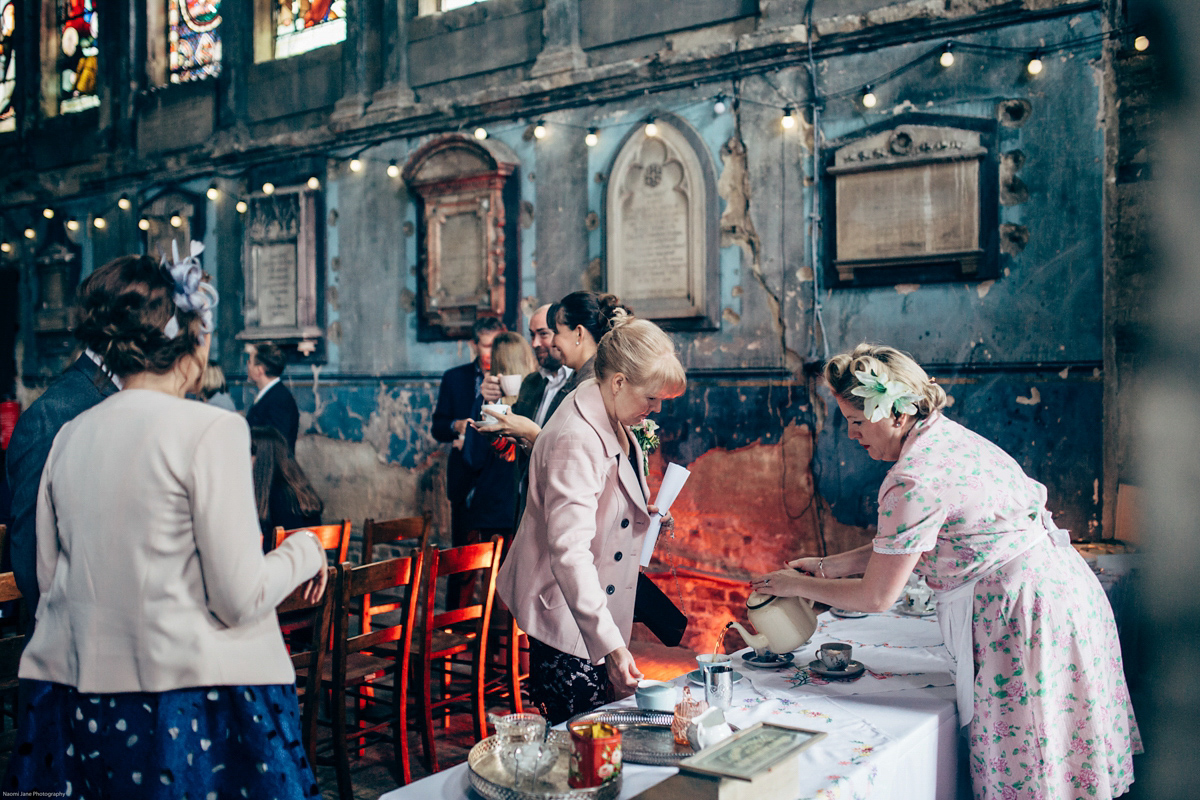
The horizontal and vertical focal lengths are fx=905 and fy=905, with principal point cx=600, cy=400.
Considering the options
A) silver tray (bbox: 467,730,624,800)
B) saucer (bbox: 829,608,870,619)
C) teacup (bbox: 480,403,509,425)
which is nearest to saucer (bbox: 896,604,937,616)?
saucer (bbox: 829,608,870,619)

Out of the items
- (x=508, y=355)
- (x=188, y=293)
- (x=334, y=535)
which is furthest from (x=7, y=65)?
(x=188, y=293)

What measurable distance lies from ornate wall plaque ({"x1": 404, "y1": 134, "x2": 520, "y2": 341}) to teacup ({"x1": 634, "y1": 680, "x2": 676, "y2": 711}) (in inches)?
177

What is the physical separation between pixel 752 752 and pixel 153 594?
111 centimetres

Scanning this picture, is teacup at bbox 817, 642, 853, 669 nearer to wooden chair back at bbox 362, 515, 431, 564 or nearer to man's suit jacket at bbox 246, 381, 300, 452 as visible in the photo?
wooden chair back at bbox 362, 515, 431, 564

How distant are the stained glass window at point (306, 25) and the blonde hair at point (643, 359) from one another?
594 centimetres

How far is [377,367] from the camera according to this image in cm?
700

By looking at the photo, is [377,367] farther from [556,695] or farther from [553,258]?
[556,695]

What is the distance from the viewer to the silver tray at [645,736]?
72.0 inches

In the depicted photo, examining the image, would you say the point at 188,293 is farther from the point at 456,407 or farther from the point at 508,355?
the point at 456,407

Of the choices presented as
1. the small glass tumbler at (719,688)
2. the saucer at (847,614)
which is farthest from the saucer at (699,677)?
the saucer at (847,614)

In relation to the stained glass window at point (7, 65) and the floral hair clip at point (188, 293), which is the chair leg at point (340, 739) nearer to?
the floral hair clip at point (188, 293)

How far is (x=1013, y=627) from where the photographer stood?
2.15m

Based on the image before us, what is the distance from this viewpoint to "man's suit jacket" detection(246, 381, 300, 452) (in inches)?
220

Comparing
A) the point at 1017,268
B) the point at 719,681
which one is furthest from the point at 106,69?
the point at 719,681
